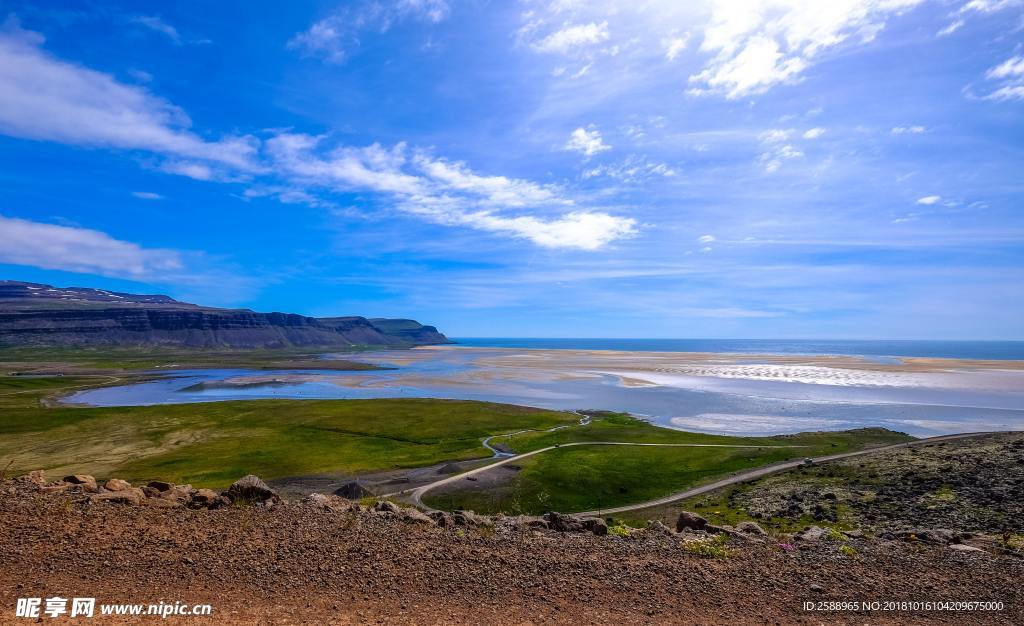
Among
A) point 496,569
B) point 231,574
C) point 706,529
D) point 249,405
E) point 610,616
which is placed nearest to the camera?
point 610,616

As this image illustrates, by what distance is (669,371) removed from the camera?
151m

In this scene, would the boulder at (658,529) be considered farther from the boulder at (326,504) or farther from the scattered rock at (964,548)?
the boulder at (326,504)

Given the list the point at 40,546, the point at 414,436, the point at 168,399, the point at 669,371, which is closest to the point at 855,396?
the point at 669,371

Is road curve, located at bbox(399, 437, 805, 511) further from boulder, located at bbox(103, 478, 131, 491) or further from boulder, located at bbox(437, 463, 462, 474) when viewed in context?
boulder, located at bbox(103, 478, 131, 491)

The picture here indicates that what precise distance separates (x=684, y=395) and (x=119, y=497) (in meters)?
93.6

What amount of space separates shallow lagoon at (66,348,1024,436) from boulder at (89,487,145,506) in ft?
199

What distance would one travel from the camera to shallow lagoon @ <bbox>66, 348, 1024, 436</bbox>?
69500mm

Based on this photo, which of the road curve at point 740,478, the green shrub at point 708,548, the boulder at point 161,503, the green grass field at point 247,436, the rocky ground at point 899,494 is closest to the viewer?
the green shrub at point 708,548

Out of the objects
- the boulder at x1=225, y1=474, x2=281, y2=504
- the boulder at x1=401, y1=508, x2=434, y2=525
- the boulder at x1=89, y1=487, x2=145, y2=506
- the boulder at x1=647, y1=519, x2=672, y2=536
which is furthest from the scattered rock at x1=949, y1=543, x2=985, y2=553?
the boulder at x1=89, y1=487, x2=145, y2=506

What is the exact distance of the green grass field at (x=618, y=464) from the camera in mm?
35281

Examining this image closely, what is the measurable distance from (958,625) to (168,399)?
4490 inches

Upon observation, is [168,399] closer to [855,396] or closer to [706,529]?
[706,529]

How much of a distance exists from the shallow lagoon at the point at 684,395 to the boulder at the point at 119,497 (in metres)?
60.8

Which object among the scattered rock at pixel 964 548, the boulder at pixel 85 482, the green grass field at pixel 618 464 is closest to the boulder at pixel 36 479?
the boulder at pixel 85 482
